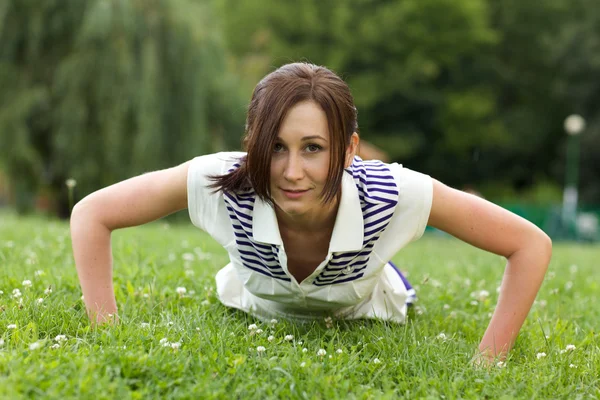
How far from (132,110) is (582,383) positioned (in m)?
11.7

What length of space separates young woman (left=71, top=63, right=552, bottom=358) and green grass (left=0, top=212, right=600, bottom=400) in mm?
210

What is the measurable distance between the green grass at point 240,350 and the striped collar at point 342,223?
1.44 ft

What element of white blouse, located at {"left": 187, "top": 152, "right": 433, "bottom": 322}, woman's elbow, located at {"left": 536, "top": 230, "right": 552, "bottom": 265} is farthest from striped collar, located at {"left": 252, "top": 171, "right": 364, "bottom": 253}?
woman's elbow, located at {"left": 536, "top": 230, "right": 552, "bottom": 265}

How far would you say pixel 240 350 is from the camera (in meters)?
2.83

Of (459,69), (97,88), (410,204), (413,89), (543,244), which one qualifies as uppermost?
(410,204)

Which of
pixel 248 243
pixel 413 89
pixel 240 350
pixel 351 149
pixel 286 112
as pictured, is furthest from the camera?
pixel 413 89

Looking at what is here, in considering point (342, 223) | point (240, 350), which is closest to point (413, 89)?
point (342, 223)

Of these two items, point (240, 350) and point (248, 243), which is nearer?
point (240, 350)

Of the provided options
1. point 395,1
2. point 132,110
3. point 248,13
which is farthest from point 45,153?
point 395,1

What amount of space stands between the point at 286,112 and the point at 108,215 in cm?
105

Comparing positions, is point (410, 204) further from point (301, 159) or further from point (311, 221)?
point (301, 159)

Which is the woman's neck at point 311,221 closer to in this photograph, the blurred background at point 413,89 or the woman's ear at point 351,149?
the woman's ear at point 351,149

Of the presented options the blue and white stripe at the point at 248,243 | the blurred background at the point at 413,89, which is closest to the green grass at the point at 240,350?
the blue and white stripe at the point at 248,243

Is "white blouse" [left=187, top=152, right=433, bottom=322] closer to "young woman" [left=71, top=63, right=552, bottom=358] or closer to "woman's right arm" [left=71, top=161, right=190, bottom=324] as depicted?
"young woman" [left=71, top=63, right=552, bottom=358]
